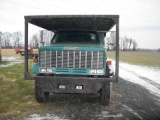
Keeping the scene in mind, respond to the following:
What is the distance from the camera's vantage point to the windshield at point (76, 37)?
952 centimetres

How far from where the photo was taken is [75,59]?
779 cm

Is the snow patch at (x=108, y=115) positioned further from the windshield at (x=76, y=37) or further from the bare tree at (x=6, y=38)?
the bare tree at (x=6, y=38)

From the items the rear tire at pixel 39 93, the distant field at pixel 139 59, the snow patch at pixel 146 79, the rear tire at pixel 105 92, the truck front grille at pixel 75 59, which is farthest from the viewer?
the distant field at pixel 139 59

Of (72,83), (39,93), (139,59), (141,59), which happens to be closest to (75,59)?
(72,83)

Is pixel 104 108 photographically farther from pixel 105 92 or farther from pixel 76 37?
pixel 76 37

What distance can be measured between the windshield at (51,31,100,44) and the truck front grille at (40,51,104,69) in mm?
1707

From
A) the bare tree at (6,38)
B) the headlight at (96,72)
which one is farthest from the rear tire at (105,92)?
the bare tree at (6,38)

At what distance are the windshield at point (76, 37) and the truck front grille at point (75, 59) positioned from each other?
171 centimetres

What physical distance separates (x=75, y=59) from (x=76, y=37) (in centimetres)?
197

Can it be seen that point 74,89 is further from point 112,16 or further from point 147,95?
point 147,95

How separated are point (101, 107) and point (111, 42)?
2.11m

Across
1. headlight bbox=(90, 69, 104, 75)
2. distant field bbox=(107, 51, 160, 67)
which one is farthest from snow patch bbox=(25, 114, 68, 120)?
distant field bbox=(107, 51, 160, 67)

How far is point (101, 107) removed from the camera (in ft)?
27.1

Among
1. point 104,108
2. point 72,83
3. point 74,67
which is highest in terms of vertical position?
point 74,67
